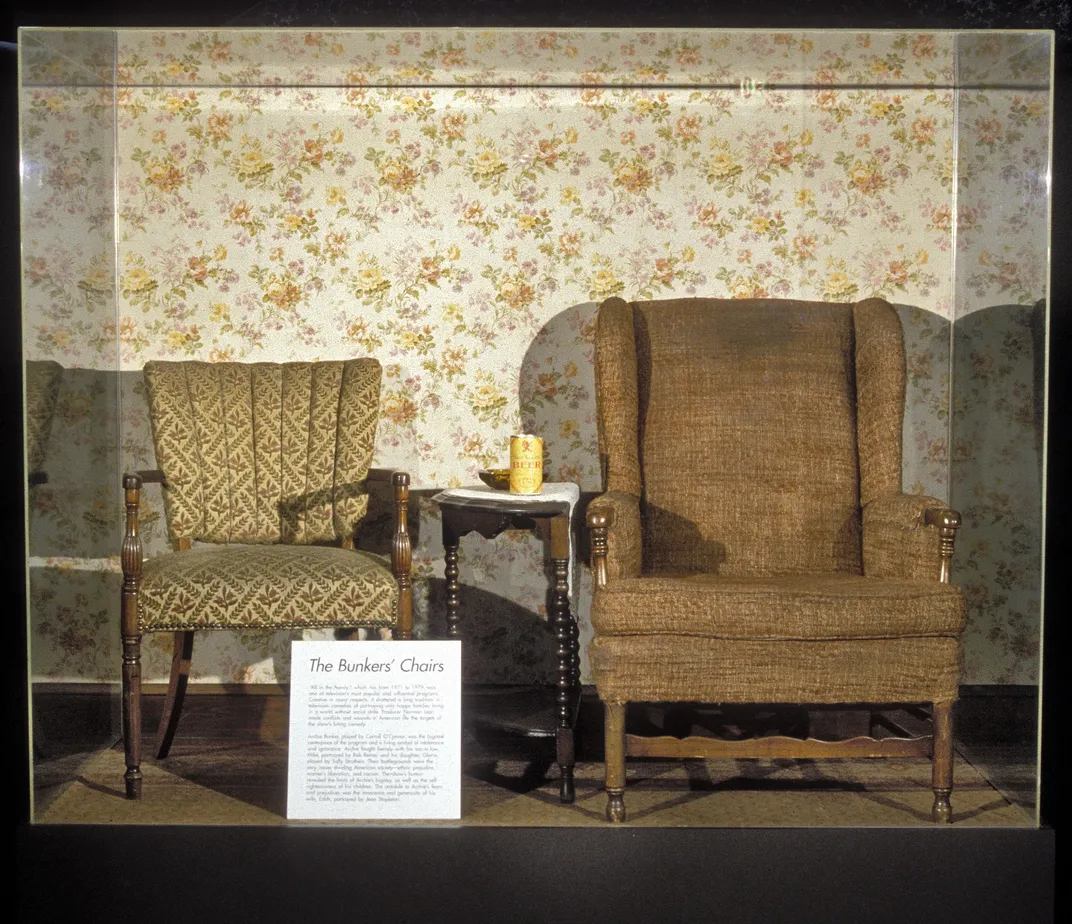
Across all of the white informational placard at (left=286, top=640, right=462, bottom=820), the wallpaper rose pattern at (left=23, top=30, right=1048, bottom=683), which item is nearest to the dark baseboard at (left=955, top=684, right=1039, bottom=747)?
the wallpaper rose pattern at (left=23, top=30, right=1048, bottom=683)

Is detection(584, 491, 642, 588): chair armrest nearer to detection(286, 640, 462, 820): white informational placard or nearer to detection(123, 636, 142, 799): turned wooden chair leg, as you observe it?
detection(286, 640, 462, 820): white informational placard

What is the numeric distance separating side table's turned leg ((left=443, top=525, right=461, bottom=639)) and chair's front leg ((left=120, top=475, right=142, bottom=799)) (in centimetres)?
76

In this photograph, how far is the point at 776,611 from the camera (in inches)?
95.2

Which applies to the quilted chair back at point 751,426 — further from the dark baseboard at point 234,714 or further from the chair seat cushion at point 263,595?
the chair seat cushion at point 263,595

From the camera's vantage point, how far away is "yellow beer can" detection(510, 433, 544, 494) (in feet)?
9.52

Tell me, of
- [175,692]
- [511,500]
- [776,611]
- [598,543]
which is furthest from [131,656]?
[776,611]

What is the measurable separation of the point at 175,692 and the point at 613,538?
1255mm

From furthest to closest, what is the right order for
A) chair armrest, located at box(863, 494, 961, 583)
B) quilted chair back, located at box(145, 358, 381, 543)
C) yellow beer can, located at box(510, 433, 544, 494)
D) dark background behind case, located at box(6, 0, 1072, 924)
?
quilted chair back, located at box(145, 358, 381, 543) < yellow beer can, located at box(510, 433, 544, 494) < chair armrest, located at box(863, 494, 961, 583) < dark background behind case, located at box(6, 0, 1072, 924)

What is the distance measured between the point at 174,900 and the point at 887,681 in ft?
4.97

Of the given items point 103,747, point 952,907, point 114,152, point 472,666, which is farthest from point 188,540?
point 952,907

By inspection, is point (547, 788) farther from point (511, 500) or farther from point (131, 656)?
point (131, 656)

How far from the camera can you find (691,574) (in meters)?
2.93

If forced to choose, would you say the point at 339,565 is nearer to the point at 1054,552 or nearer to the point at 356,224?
the point at 356,224

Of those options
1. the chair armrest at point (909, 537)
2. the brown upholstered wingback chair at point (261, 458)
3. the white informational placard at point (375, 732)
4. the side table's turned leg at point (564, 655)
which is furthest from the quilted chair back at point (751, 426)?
the white informational placard at point (375, 732)
